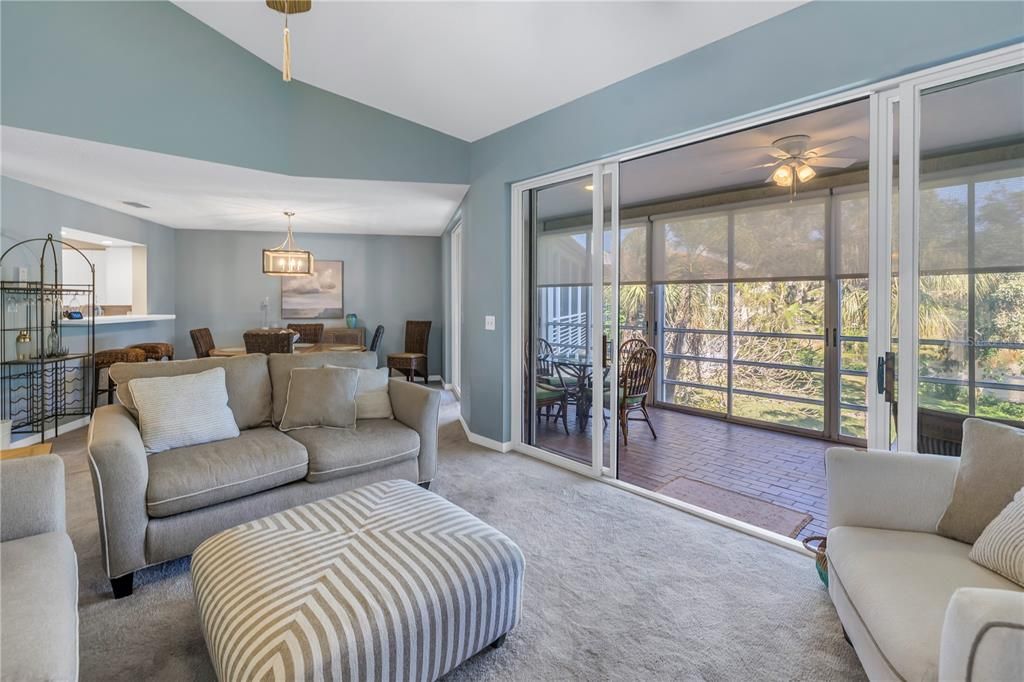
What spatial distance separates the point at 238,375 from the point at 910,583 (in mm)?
3275

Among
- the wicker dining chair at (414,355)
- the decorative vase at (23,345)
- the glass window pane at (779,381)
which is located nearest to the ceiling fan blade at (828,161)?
the glass window pane at (779,381)

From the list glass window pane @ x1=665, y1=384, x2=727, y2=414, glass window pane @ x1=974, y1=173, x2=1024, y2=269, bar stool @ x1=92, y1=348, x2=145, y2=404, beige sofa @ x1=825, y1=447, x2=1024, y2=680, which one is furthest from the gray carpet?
glass window pane @ x1=665, y1=384, x2=727, y2=414

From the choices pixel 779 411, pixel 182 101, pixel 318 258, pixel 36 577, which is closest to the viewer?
pixel 36 577

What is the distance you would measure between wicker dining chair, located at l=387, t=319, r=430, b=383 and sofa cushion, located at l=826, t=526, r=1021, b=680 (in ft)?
19.6

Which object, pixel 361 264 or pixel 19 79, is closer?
pixel 19 79

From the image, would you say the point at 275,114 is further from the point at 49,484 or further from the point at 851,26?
the point at 851,26

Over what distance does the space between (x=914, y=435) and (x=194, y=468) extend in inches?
131

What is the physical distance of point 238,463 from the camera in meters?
2.39

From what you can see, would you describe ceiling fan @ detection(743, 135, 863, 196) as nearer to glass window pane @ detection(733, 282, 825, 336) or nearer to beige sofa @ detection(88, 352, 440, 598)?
glass window pane @ detection(733, 282, 825, 336)

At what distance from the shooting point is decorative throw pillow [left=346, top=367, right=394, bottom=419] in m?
3.19

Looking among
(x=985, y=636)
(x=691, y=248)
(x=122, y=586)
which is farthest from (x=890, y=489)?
(x=691, y=248)

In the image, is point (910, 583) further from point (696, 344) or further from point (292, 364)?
point (696, 344)

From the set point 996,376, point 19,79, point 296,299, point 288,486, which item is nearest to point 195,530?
point 288,486

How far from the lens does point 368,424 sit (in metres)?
3.09
